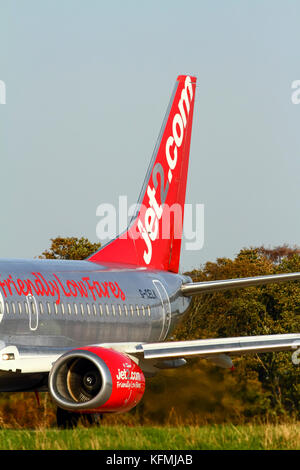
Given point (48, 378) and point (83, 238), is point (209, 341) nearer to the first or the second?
point (48, 378)

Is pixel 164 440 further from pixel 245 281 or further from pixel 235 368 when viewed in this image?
pixel 235 368

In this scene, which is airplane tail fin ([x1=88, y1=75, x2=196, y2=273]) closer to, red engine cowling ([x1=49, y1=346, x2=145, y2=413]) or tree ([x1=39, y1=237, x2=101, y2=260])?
red engine cowling ([x1=49, y1=346, x2=145, y2=413])

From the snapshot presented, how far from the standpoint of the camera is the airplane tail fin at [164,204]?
1032 inches

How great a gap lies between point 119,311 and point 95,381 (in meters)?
4.43

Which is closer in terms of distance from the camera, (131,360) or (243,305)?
(131,360)

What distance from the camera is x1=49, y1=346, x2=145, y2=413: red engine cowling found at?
18.0 metres

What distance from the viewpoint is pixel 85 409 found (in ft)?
58.8

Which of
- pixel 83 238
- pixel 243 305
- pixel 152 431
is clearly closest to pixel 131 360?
pixel 152 431

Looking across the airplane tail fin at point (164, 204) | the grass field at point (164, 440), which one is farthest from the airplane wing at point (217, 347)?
the airplane tail fin at point (164, 204)

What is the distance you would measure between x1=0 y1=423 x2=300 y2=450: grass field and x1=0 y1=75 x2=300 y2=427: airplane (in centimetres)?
352

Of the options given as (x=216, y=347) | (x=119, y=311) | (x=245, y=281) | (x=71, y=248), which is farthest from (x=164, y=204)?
(x=71, y=248)

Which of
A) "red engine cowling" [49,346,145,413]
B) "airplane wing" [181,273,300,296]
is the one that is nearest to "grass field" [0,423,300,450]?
"red engine cowling" [49,346,145,413]

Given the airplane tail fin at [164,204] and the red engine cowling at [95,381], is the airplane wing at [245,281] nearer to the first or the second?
the airplane tail fin at [164,204]
